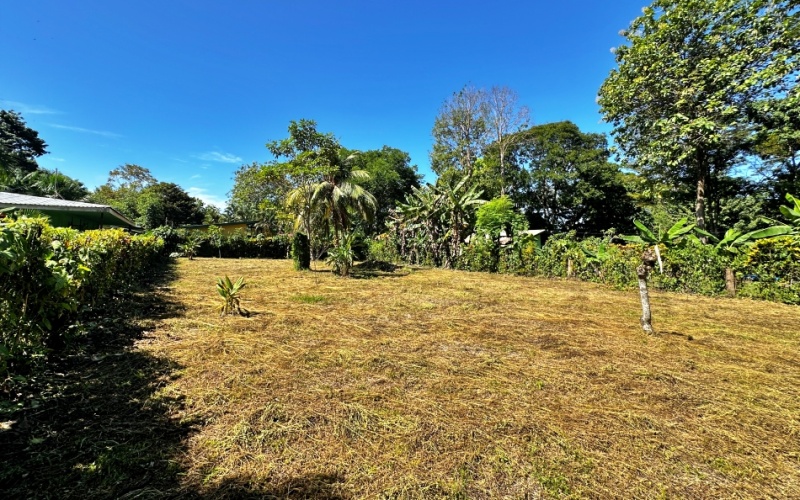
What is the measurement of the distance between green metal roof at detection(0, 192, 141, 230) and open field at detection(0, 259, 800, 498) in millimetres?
8024

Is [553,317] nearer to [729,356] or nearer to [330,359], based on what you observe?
[729,356]

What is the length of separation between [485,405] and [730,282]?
29.9 feet

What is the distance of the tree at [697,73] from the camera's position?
441 inches

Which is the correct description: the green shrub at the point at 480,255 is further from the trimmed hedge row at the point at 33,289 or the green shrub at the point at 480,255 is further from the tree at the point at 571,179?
the tree at the point at 571,179

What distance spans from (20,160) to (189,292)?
4001 centimetres

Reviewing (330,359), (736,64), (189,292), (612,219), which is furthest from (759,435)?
(612,219)

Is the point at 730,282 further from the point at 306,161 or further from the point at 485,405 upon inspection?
the point at 306,161

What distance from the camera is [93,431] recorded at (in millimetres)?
2211

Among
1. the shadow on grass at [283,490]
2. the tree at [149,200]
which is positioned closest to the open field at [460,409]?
the shadow on grass at [283,490]

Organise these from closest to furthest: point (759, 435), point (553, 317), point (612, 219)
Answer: point (759, 435)
point (553, 317)
point (612, 219)

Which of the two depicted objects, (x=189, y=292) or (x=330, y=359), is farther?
(x=189, y=292)

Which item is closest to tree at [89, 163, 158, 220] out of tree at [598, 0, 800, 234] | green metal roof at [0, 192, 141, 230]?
green metal roof at [0, 192, 141, 230]

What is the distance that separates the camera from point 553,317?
5824mm

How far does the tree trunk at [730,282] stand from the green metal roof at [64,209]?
1662cm
